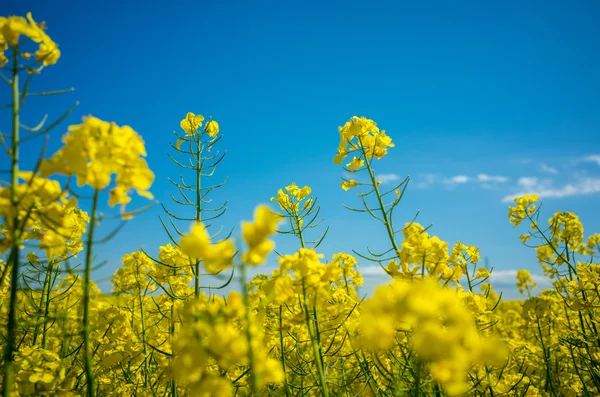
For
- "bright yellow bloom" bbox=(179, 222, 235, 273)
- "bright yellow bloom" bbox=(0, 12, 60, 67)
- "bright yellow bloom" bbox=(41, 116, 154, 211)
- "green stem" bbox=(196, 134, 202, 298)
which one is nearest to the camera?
"bright yellow bloom" bbox=(179, 222, 235, 273)

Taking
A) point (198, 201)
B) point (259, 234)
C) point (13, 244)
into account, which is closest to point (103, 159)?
point (13, 244)

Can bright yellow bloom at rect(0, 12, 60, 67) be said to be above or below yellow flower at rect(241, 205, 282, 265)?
above

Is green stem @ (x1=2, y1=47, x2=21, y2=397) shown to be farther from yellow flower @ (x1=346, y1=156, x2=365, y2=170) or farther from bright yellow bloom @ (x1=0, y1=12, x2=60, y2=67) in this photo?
yellow flower @ (x1=346, y1=156, x2=365, y2=170)

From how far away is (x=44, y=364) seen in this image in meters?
2.16

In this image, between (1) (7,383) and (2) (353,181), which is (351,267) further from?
(1) (7,383)

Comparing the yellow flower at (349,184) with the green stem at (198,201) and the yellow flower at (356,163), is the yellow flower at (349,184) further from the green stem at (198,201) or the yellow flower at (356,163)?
the green stem at (198,201)

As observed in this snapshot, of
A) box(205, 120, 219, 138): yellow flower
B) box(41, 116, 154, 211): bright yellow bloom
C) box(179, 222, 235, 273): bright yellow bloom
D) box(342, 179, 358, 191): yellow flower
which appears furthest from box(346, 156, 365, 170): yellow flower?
box(179, 222, 235, 273): bright yellow bloom

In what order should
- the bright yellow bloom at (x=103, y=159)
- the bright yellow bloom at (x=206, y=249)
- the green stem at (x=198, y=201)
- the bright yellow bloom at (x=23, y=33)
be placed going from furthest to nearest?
the green stem at (x=198, y=201)
the bright yellow bloom at (x=23, y=33)
the bright yellow bloom at (x=103, y=159)
the bright yellow bloom at (x=206, y=249)

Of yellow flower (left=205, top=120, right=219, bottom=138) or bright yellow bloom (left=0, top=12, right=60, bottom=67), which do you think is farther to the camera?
yellow flower (left=205, top=120, right=219, bottom=138)

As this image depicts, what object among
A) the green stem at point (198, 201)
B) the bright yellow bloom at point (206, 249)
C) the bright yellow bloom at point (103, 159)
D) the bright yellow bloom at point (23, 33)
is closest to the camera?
the bright yellow bloom at point (206, 249)

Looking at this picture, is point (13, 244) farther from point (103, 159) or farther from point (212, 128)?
point (212, 128)

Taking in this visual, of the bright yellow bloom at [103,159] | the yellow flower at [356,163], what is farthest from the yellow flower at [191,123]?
the bright yellow bloom at [103,159]

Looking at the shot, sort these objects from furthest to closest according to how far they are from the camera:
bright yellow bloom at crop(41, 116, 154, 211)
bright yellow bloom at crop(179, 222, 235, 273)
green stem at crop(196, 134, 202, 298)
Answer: green stem at crop(196, 134, 202, 298) → bright yellow bloom at crop(41, 116, 154, 211) → bright yellow bloom at crop(179, 222, 235, 273)

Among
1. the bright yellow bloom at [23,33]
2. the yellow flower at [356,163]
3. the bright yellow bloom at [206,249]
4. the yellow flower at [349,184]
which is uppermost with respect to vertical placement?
the bright yellow bloom at [23,33]
